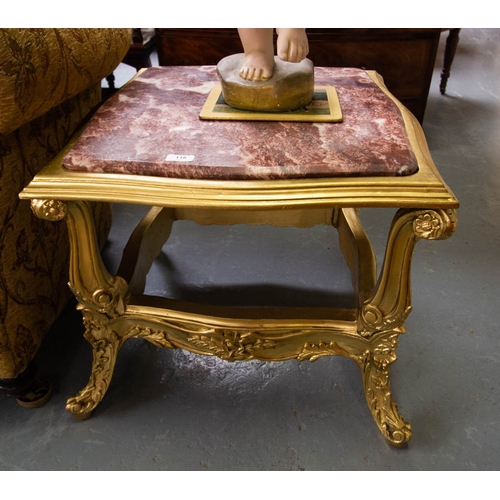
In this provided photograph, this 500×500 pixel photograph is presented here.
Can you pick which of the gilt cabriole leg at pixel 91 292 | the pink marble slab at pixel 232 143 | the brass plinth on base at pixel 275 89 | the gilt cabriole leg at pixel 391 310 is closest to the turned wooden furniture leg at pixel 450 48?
the pink marble slab at pixel 232 143

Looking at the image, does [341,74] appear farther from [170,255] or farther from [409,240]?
[170,255]

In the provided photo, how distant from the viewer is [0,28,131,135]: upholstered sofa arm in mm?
731

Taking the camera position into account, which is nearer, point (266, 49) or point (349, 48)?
point (266, 49)

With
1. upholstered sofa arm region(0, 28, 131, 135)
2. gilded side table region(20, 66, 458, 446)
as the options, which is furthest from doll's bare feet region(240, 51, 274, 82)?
upholstered sofa arm region(0, 28, 131, 135)

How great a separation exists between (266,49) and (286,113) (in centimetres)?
12

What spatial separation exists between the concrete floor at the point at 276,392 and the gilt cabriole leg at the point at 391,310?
7 cm

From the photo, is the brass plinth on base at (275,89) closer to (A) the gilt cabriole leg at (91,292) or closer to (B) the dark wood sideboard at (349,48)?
(A) the gilt cabriole leg at (91,292)

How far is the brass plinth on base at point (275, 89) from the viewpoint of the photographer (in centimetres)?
88

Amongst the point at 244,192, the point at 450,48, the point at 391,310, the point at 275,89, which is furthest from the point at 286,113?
the point at 450,48

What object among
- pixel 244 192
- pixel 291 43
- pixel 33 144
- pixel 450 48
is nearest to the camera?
pixel 244 192

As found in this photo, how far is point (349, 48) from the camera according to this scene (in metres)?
1.98

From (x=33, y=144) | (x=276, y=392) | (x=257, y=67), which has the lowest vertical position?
(x=276, y=392)

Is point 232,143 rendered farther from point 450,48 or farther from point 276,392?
point 450,48

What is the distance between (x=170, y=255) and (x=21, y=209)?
681 millimetres
